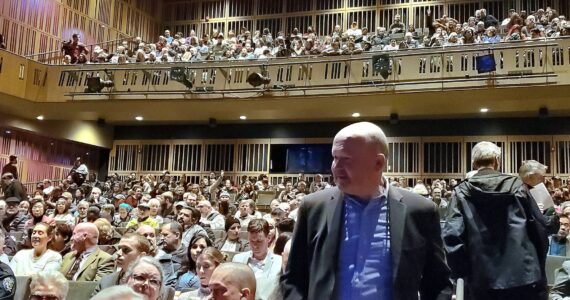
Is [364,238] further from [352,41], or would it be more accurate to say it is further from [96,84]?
[96,84]

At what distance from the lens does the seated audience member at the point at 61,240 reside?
17.0 feet

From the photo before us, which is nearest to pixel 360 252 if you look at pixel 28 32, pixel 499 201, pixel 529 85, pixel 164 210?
pixel 499 201

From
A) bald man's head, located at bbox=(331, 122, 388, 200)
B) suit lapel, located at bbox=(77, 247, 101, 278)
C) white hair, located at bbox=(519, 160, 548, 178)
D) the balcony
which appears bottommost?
suit lapel, located at bbox=(77, 247, 101, 278)

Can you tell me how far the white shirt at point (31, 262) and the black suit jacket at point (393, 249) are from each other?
348cm

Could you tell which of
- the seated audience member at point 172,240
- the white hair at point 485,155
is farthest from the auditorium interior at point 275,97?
the white hair at point 485,155

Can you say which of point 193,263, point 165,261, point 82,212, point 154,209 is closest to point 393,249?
point 193,263

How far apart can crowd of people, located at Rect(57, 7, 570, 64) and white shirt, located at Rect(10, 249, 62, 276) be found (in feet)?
24.2

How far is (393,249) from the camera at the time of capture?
1615 mm

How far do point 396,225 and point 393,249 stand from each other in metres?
0.07

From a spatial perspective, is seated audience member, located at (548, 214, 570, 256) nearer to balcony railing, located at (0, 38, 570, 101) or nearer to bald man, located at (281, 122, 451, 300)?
bald man, located at (281, 122, 451, 300)

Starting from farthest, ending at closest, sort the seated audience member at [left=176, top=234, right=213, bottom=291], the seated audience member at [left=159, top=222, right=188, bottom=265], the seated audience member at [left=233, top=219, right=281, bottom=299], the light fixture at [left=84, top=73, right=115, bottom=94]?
the light fixture at [left=84, top=73, right=115, bottom=94] < the seated audience member at [left=159, top=222, right=188, bottom=265] < the seated audience member at [left=176, top=234, right=213, bottom=291] < the seated audience member at [left=233, top=219, right=281, bottom=299]

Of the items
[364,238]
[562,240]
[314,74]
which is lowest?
[562,240]

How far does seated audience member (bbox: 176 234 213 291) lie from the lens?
410 centimetres

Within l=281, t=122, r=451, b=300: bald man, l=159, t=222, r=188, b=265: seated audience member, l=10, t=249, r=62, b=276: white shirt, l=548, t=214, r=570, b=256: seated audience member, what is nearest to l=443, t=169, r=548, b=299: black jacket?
l=281, t=122, r=451, b=300: bald man
